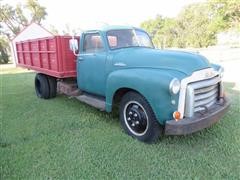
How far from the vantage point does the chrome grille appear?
349 cm

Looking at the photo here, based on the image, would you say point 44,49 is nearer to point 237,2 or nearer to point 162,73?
point 162,73

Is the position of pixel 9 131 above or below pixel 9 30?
below

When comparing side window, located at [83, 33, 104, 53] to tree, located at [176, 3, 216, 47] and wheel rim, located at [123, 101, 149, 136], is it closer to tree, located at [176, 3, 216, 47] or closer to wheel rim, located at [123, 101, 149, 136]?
wheel rim, located at [123, 101, 149, 136]

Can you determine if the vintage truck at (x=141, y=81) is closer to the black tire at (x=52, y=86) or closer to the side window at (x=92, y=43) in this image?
the side window at (x=92, y=43)

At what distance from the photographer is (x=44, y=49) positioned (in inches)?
257

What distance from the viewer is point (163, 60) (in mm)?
3898

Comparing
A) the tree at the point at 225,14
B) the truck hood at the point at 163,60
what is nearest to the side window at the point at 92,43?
the truck hood at the point at 163,60

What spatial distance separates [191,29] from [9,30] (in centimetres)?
3440

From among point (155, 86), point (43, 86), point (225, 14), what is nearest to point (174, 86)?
point (155, 86)

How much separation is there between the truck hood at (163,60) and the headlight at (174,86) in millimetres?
316

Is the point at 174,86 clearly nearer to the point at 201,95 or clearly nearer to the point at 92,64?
the point at 201,95

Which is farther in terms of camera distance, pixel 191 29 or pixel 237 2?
pixel 191 29

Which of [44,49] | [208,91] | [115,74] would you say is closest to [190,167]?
[208,91]

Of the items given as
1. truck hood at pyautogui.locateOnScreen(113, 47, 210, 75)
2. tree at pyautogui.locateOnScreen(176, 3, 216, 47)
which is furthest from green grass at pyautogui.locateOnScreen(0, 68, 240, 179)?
tree at pyautogui.locateOnScreen(176, 3, 216, 47)
